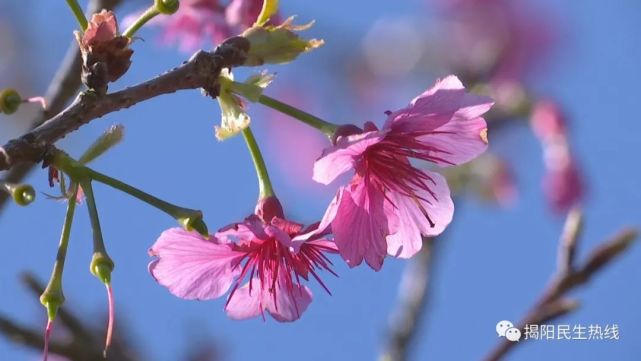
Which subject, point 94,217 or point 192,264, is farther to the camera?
point 192,264

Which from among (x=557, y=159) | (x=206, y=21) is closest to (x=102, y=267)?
(x=206, y=21)

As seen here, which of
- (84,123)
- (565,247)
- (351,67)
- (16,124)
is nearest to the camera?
(84,123)

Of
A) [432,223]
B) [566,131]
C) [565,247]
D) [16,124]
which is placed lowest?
[566,131]

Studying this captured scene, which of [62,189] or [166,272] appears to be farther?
[166,272]

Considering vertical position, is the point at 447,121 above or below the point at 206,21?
below

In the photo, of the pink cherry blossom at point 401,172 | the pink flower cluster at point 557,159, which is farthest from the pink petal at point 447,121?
the pink flower cluster at point 557,159

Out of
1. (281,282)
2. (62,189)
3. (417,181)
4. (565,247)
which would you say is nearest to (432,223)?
(417,181)

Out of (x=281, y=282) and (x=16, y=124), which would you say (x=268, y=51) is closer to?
(x=281, y=282)

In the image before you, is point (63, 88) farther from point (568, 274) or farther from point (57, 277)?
point (568, 274)
